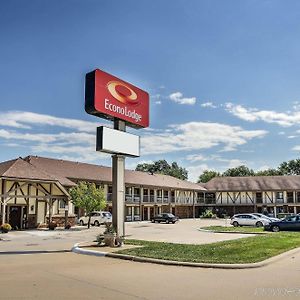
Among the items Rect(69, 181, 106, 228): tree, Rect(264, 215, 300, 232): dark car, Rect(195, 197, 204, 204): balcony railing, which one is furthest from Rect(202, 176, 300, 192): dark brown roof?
Rect(264, 215, 300, 232): dark car

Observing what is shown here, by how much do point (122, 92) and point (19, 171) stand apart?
49.3ft

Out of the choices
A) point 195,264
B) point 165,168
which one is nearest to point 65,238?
point 195,264

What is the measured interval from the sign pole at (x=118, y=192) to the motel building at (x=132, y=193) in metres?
13.2

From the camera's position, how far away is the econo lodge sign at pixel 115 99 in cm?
1766

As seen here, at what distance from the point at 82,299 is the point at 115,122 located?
1239 cm

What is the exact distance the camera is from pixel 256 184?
65625 mm

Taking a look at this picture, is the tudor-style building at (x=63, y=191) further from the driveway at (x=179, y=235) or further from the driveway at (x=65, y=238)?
the driveway at (x=179, y=235)

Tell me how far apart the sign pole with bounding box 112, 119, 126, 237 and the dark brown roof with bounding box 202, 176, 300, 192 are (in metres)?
48.8

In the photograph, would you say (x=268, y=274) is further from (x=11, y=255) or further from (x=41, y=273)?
(x=11, y=255)

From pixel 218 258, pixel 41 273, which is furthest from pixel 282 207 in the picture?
pixel 41 273

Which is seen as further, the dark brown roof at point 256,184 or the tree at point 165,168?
the tree at point 165,168

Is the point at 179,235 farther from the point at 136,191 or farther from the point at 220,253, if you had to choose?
the point at 136,191

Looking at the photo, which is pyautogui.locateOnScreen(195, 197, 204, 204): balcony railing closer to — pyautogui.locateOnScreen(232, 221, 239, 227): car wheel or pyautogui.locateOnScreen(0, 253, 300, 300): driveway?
pyautogui.locateOnScreen(232, 221, 239, 227): car wheel

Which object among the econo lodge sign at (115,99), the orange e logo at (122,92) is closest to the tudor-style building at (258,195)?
the econo lodge sign at (115,99)
